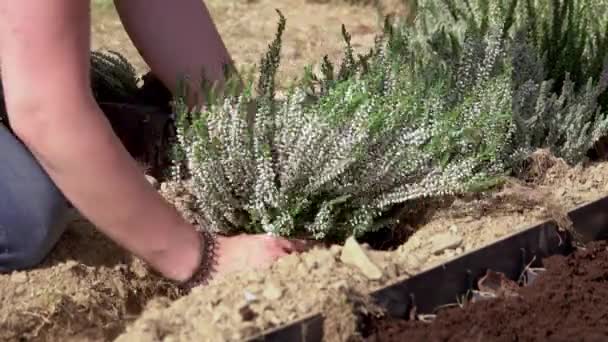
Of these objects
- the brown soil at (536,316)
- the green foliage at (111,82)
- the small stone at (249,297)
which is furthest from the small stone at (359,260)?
the green foliage at (111,82)

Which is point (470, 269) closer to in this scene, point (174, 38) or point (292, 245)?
point (292, 245)

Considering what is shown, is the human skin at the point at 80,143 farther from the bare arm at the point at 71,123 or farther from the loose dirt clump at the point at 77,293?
the loose dirt clump at the point at 77,293

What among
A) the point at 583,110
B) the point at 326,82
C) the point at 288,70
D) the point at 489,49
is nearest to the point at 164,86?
the point at 326,82

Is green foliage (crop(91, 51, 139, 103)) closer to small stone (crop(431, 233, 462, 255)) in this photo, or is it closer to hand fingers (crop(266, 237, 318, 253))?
hand fingers (crop(266, 237, 318, 253))

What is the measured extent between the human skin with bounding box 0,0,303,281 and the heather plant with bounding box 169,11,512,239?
12 centimetres

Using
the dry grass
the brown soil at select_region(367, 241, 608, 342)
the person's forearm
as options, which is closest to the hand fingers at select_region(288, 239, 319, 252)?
the person's forearm

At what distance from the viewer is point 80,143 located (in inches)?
80.7

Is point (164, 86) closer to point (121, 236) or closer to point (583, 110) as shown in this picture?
point (121, 236)

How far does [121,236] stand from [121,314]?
8.9 inches

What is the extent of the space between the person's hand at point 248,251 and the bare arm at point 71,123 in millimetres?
161

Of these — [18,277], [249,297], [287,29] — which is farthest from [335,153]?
[287,29]

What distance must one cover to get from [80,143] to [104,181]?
0.30ft

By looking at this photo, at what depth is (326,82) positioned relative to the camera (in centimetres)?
271

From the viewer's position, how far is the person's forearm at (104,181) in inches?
80.4
